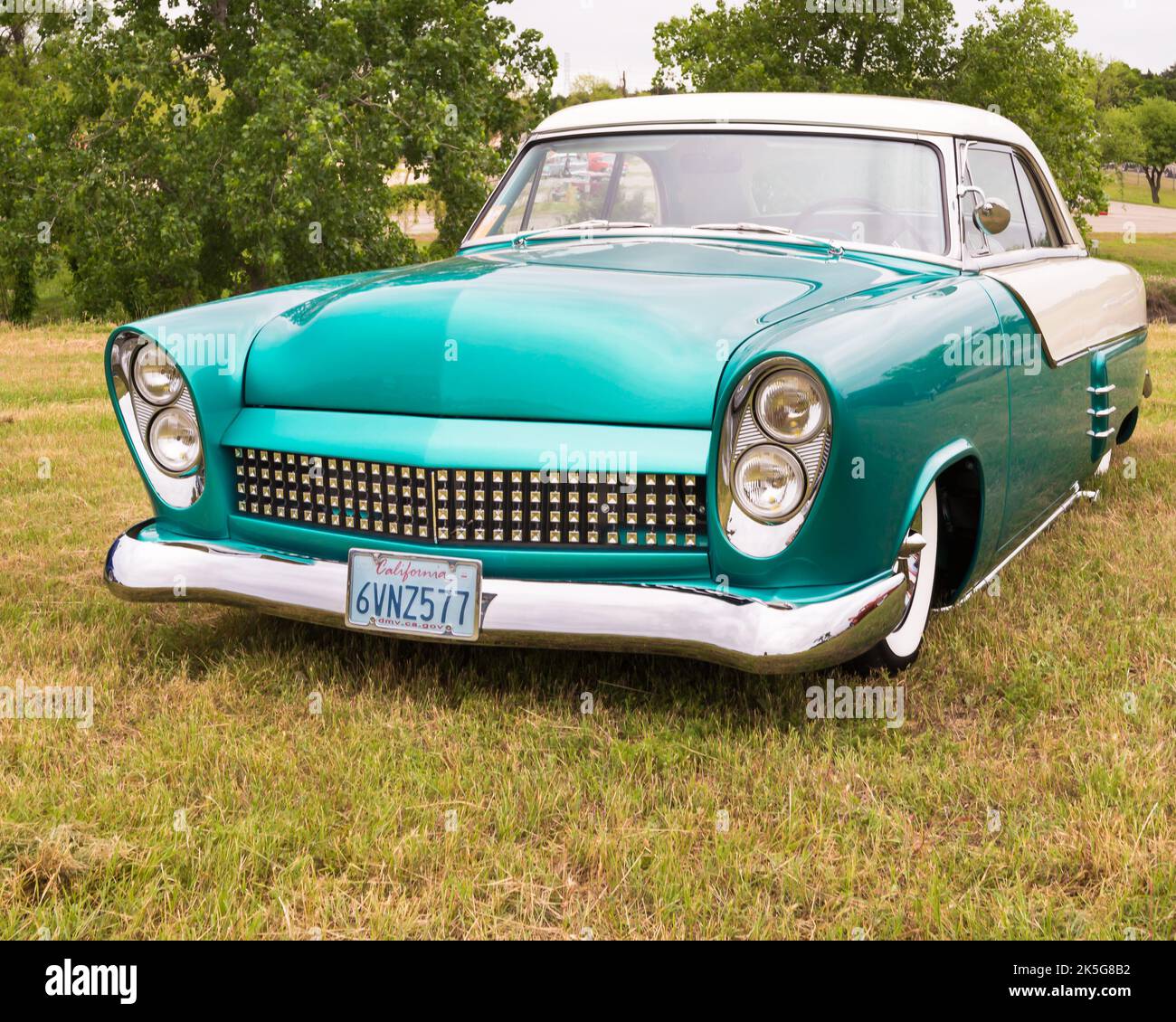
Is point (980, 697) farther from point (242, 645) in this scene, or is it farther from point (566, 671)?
point (242, 645)

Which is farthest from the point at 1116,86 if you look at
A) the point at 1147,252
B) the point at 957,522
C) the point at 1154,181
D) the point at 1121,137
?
the point at 957,522

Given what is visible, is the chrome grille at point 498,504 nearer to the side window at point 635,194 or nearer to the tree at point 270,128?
the side window at point 635,194

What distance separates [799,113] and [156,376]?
2158mm

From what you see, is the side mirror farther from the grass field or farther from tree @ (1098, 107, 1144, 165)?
tree @ (1098, 107, 1144, 165)

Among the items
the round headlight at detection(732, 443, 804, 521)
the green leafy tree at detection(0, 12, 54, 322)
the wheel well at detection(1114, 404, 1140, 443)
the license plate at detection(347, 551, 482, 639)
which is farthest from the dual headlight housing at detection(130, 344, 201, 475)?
the green leafy tree at detection(0, 12, 54, 322)

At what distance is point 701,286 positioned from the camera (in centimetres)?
312

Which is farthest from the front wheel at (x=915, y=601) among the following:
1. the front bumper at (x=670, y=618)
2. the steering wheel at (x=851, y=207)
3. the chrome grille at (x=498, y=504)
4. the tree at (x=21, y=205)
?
the tree at (x=21, y=205)

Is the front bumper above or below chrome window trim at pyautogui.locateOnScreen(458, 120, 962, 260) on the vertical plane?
below

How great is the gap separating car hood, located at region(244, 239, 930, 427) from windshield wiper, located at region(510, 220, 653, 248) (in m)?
0.63

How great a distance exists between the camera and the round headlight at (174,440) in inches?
127

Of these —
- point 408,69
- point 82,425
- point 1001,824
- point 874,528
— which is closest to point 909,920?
point 1001,824

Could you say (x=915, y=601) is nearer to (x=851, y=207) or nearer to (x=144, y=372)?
(x=851, y=207)

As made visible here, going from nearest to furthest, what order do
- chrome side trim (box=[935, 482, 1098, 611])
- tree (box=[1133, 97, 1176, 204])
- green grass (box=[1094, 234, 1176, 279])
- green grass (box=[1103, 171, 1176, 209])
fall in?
chrome side trim (box=[935, 482, 1098, 611]) < green grass (box=[1094, 234, 1176, 279]) < tree (box=[1133, 97, 1176, 204]) < green grass (box=[1103, 171, 1176, 209])

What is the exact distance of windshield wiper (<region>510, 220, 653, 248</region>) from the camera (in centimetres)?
403
